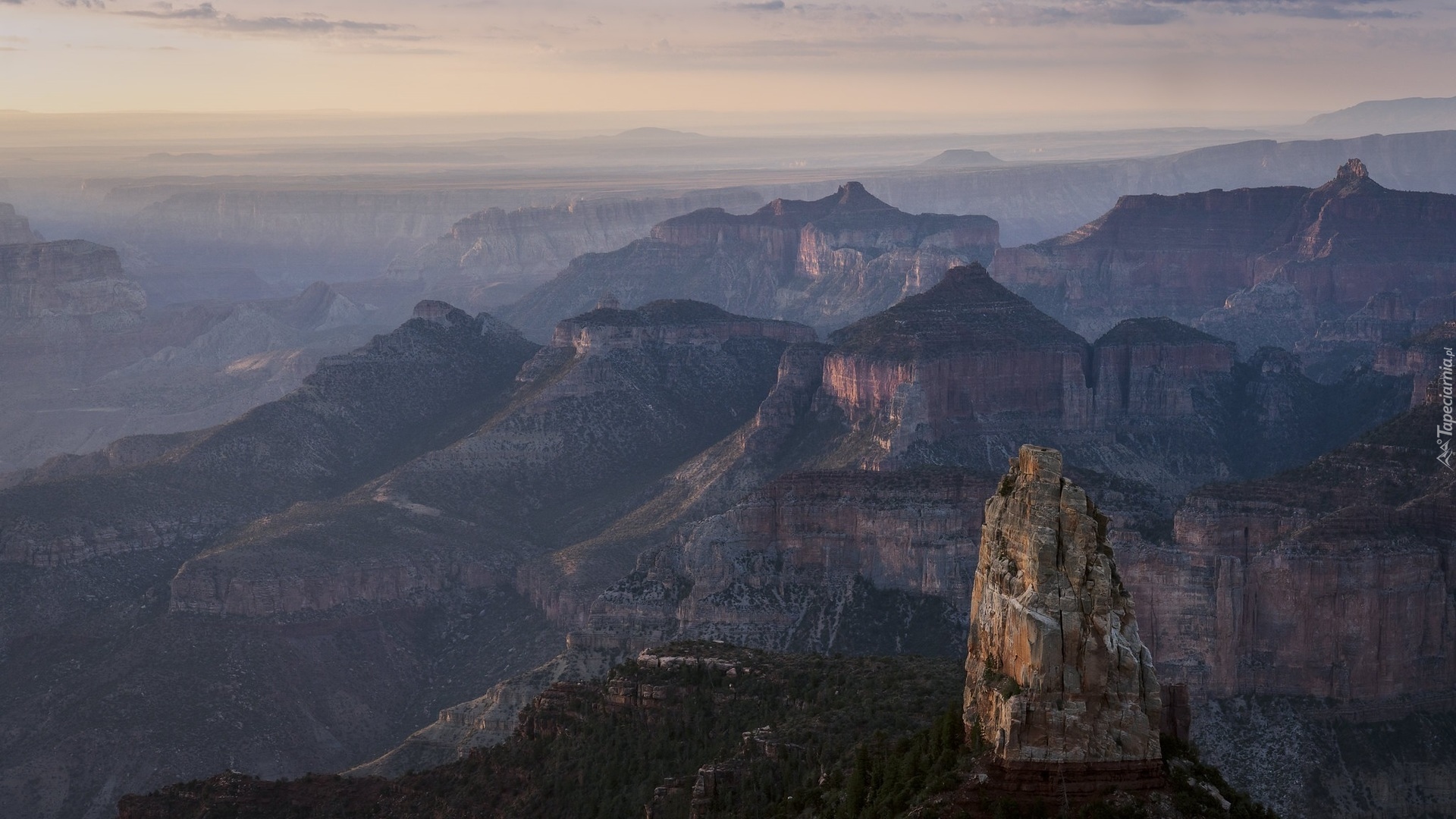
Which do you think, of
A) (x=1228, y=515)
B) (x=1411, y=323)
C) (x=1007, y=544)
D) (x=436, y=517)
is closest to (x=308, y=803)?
(x=1007, y=544)

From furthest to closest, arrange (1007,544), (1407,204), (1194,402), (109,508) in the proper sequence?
(1407,204) < (1194,402) < (109,508) < (1007,544)

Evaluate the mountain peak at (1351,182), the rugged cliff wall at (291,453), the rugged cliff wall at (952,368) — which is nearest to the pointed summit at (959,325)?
the rugged cliff wall at (952,368)

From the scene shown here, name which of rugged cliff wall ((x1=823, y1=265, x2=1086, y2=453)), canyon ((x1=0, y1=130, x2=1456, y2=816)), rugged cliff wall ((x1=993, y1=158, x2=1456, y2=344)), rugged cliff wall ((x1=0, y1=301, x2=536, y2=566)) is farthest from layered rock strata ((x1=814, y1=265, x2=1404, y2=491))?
rugged cliff wall ((x1=993, y1=158, x2=1456, y2=344))

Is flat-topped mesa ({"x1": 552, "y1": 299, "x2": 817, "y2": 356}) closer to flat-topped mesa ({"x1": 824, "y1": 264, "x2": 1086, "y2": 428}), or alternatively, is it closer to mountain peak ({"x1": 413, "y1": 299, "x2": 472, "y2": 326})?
mountain peak ({"x1": 413, "y1": 299, "x2": 472, "y2": 326})

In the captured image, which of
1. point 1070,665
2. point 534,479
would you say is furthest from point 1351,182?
point 1070,665

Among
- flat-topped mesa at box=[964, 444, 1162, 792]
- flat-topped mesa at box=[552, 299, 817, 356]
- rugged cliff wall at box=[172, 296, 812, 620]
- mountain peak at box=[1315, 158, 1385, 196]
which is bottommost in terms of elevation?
rugged cliff wall at box=[172, 296, 812, 620]

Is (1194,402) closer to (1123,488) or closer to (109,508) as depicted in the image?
(1123,488)
